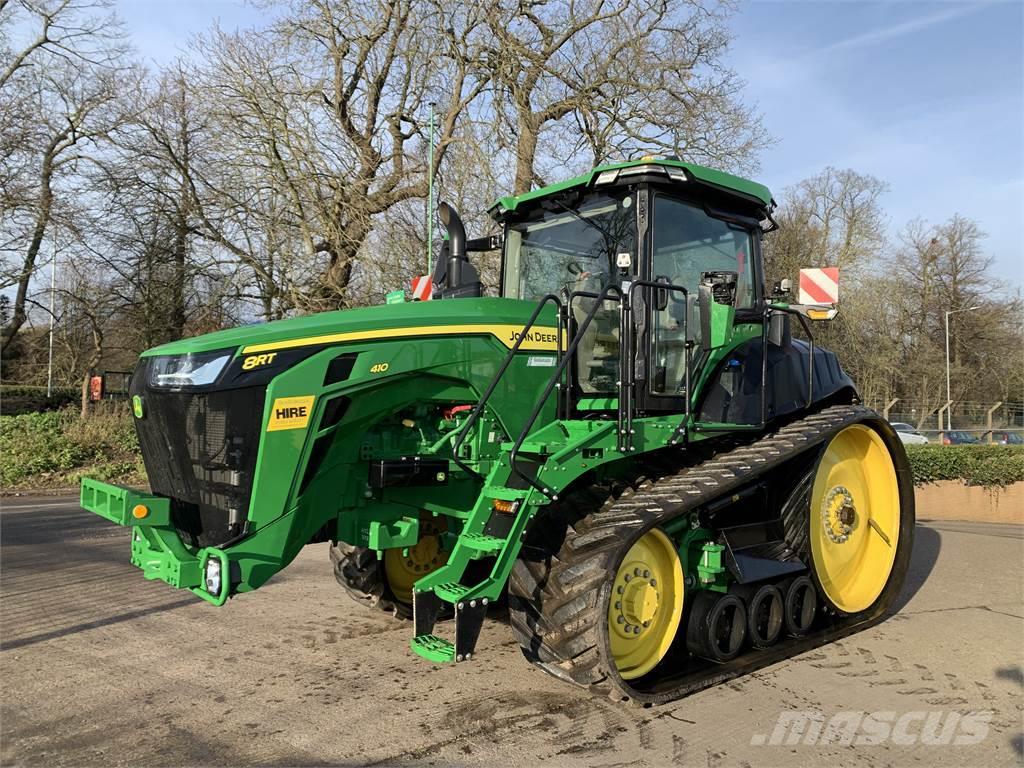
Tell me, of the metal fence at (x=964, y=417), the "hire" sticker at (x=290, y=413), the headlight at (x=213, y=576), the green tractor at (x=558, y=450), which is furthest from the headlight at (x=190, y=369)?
the metal fence at (x=964, y=417)

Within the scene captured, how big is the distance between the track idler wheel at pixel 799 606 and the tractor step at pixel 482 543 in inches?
92.2

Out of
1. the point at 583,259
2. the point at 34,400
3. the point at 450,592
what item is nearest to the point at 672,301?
the point at 583,259

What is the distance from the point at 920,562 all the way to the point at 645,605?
17.1 feet

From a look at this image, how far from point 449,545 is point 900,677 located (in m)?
2.85

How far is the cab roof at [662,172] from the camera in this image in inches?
185

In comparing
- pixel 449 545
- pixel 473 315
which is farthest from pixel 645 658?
pixel 473 315

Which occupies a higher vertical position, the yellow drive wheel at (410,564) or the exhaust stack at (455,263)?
the exhaust stack at (455,263)

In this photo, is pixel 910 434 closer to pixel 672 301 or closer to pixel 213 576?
pixel 672 301

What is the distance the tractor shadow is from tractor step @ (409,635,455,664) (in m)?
4.11

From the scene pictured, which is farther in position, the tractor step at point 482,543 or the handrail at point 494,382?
the handrail at point 494,382

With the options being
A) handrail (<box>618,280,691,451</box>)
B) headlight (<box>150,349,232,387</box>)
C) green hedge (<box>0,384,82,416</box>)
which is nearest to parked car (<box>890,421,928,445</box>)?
handrail (<box>618,280,691,451</box>)

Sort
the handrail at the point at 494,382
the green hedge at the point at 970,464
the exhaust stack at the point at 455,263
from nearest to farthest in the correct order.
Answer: the handrail at the point at 494,382
the exhaust stack at the point at 455,263
the green hedge at the point at 970,464

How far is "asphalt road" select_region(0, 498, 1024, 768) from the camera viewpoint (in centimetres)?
360

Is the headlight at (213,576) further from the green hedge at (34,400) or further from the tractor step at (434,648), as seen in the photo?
the green hedge at (34,400)
